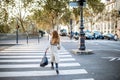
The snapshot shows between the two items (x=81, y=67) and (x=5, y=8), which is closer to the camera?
(x=81, y=67)

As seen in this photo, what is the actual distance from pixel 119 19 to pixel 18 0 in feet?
75.3

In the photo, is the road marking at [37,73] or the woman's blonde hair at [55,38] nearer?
the road marking at [37,73]

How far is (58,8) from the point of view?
58344 millimetres

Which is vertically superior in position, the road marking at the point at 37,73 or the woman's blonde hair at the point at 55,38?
the woman's blonde hair at the point at 55,38

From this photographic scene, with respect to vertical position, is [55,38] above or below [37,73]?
above

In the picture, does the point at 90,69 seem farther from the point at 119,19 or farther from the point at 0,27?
the point at 119,19

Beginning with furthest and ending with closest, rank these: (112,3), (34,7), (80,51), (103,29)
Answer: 1. (103,29)
2. (112,3)
3. (34,7)
4. (80,51)

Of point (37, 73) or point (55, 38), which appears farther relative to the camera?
point (55, 38)

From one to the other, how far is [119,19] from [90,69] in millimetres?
52102

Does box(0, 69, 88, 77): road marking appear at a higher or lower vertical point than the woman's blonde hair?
lower

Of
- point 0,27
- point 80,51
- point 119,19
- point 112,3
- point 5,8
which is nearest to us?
point 80,51

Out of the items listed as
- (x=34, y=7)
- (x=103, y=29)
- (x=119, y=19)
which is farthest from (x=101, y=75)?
(x=103, y=29)

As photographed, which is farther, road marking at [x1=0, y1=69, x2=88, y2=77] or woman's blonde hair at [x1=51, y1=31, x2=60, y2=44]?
woman's blonde hair at [x1=51, y1=31, x2=60, y2=44]

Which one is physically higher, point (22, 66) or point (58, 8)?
point (58, 8)
